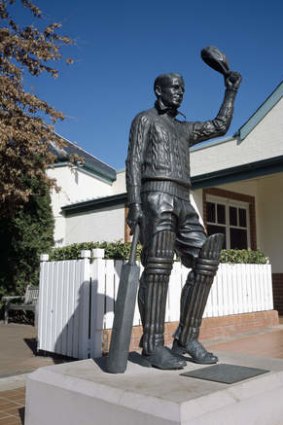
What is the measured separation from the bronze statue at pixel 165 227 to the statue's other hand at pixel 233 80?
0.15 m

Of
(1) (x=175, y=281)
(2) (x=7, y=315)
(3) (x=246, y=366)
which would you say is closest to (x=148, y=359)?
(3) (x=246, y=366)

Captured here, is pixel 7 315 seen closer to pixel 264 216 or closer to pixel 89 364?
pixel 264 216

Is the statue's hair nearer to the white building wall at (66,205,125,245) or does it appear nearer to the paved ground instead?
Answer: the paved ground

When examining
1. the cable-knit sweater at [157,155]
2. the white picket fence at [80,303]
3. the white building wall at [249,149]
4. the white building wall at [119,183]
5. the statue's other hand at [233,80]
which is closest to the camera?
the cable-knit sweater at [157,155]

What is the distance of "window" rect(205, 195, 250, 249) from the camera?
12.9 m

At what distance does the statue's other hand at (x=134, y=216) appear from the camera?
372 centimetres

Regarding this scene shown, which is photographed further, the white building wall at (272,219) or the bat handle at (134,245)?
the white building wall at (272,219)

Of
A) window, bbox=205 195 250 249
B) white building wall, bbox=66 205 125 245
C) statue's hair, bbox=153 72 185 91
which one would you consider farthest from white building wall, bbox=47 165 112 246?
statue's hair, bbox=153 72 185 91

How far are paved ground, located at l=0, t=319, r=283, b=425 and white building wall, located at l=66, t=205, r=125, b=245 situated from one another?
3891mm

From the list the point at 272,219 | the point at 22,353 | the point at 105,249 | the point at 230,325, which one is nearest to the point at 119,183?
the point at 272,219

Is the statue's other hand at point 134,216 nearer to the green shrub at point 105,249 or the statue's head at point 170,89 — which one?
the statue's head at point 170,89

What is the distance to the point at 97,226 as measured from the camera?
46.3 feet

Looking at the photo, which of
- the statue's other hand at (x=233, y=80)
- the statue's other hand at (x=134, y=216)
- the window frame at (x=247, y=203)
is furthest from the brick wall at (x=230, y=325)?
the window frame at (x=247, y=203)

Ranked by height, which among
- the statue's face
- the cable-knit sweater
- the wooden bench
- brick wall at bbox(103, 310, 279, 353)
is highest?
the statue's face
